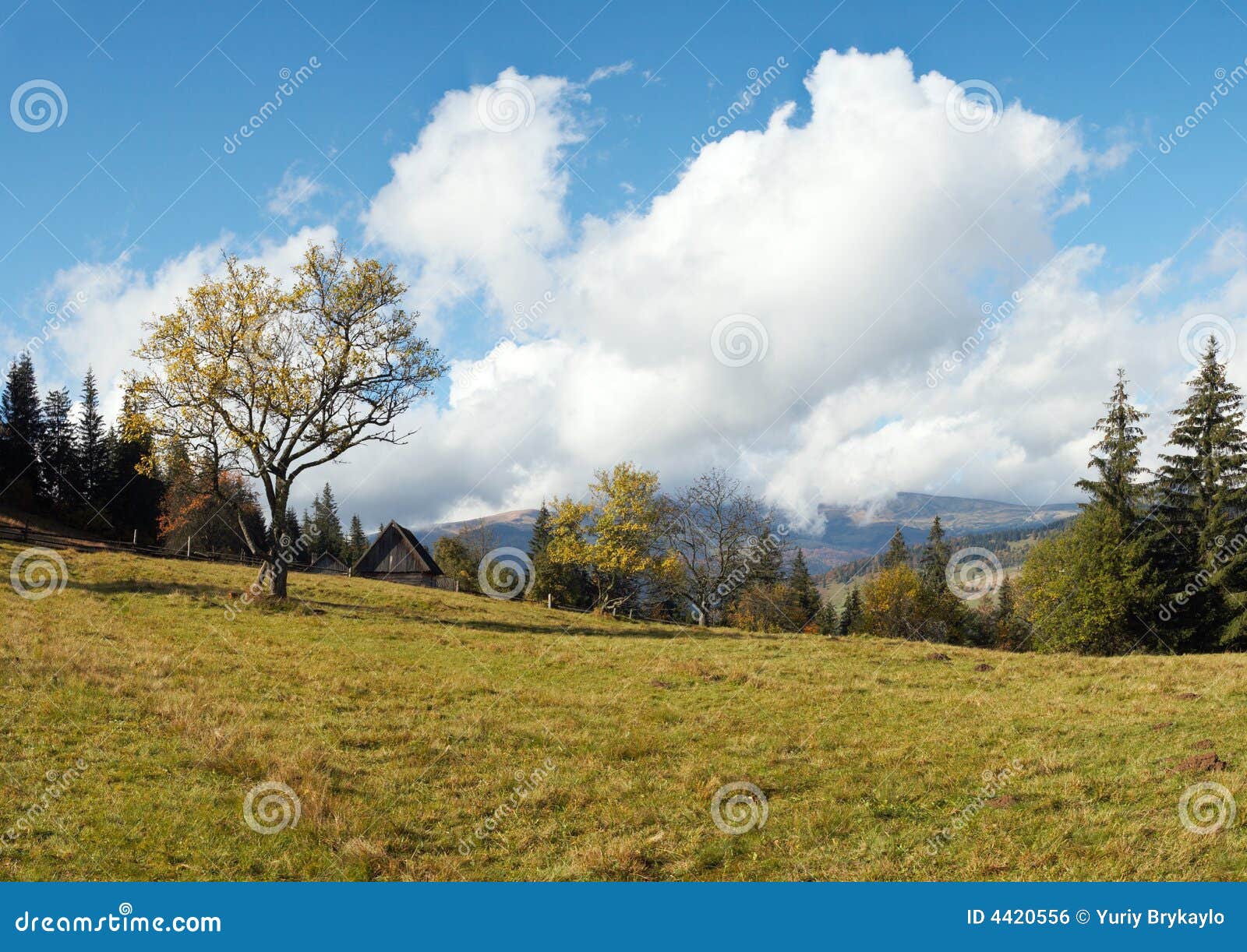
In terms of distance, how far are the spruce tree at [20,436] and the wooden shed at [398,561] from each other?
1279 inches

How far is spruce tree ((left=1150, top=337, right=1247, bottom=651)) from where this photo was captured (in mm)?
41688

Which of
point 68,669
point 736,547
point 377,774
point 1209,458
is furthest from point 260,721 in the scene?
point 1209,458

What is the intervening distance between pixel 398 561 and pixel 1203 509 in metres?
63.9

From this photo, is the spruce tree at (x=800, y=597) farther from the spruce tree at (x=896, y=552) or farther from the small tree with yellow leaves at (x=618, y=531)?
the small tree with yellow leaves at (x=618, y=531)

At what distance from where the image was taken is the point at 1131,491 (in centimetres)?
4509

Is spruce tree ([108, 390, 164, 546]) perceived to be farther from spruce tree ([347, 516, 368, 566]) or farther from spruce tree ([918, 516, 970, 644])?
spruce tree ([918, 516, 970, 644])

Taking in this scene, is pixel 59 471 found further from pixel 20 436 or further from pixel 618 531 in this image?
pixel 618 531

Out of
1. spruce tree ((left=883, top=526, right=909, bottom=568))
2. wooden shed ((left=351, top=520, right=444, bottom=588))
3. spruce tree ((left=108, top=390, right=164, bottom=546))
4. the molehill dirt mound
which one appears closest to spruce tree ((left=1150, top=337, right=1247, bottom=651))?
the molehill dirt mound

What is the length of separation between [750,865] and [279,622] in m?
21.9

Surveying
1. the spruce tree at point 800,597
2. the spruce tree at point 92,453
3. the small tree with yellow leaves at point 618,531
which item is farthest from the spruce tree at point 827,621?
the spruce tree at point 92,453

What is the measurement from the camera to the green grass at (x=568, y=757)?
7.84 metres

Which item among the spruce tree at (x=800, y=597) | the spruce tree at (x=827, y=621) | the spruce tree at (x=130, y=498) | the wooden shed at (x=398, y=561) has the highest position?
the spruce tree at (x=130, y=498)

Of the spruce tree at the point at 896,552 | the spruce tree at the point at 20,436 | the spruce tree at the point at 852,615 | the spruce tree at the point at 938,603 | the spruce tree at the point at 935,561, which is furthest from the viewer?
the spruce tree at the point at 896,552

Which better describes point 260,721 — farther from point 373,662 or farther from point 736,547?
point 736,547
